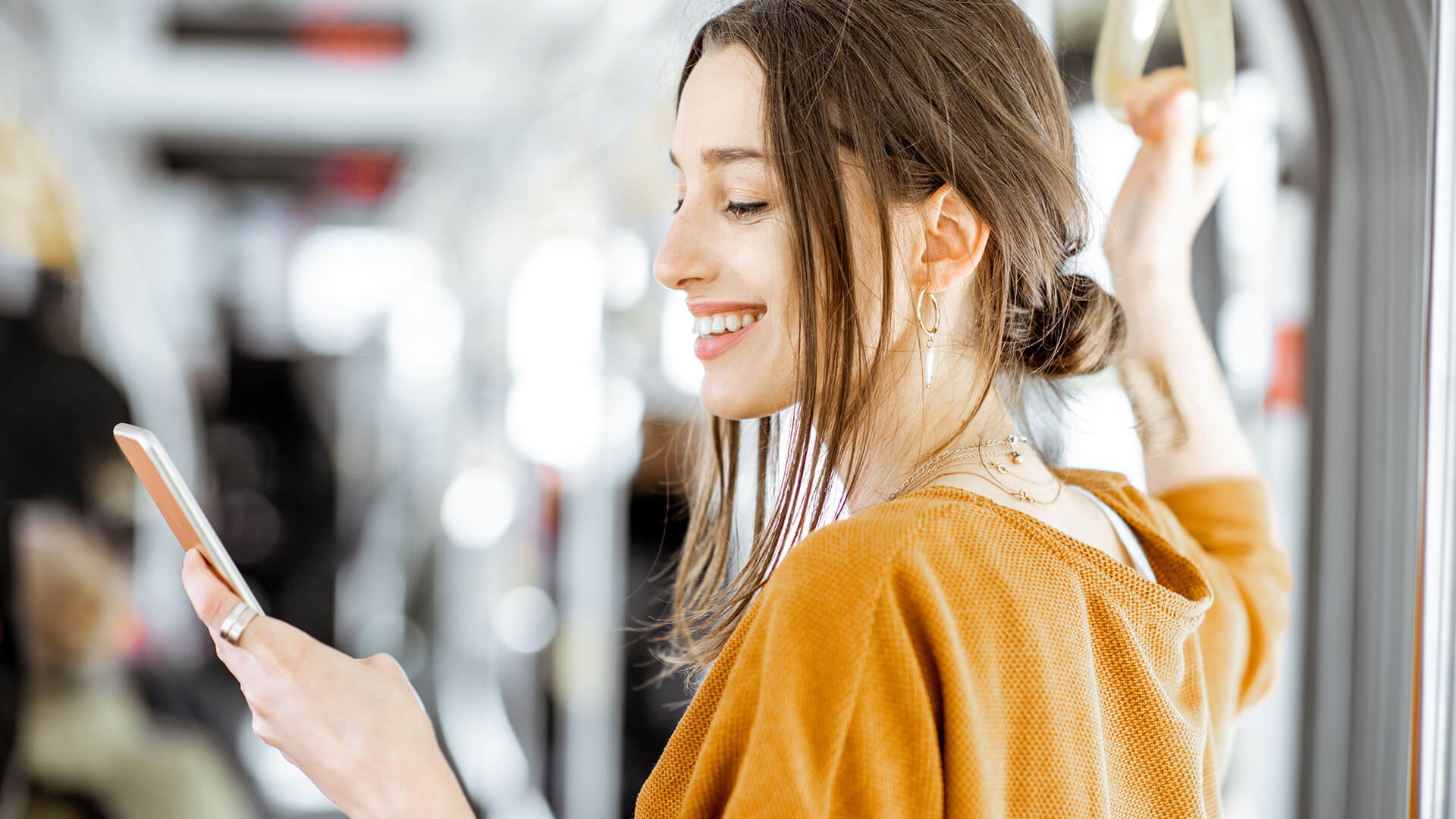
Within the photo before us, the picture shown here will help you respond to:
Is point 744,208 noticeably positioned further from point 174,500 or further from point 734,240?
point 174,500

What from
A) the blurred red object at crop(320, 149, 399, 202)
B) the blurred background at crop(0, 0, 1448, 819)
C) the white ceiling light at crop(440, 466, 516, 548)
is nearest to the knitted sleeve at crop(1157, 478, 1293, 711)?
the blurred background at crop(0, 0, 1448, 819)

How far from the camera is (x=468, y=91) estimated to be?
5.75 metres

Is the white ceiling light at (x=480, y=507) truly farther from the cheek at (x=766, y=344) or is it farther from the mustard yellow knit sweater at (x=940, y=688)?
the mustard yellow knit sweater at (x=940, y=688)

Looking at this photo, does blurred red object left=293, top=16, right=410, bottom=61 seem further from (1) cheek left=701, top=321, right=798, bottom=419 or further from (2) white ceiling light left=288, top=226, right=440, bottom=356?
(1) cheek left=701, top=321, right=798, bottom=419

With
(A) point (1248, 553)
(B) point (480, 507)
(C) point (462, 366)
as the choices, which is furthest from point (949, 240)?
(C) point (462, 366)

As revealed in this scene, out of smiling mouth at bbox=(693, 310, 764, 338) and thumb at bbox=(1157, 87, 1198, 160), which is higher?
thumb at bbox=(1157, 87, 1198, 160)

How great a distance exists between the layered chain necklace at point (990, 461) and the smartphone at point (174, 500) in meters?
0.46

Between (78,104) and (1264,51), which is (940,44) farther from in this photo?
(78,104)

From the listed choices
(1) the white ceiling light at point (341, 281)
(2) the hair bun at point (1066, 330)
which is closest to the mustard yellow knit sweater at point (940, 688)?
(2) the hair bun at point (1066, 330)

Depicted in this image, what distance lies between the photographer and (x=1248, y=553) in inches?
42.6

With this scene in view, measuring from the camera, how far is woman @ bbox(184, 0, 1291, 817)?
0.64m

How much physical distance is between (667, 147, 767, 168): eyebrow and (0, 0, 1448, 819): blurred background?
311 mm

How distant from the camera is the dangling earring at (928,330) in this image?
2.82 feet

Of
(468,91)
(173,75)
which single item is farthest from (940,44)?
(173,75)
